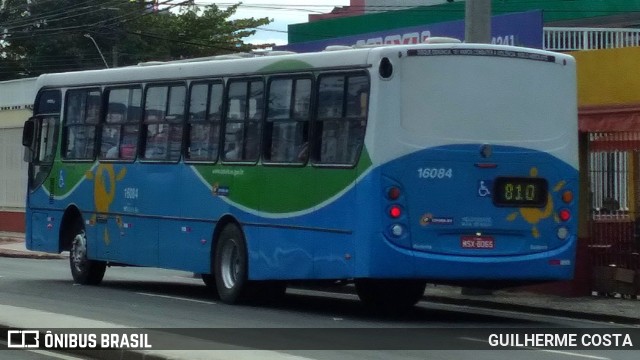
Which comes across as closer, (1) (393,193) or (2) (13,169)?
(1) (393,193)

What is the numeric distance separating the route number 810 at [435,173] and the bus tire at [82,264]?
822 cm

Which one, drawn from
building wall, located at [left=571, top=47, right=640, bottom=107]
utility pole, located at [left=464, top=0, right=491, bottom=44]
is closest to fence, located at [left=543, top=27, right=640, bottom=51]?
building wall, located at [left=571, top=47, right=640, bottom=107]

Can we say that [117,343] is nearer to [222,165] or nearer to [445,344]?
[445,344]

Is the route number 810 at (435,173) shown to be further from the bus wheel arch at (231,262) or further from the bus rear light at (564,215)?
the bus wheel arch at (231,262)

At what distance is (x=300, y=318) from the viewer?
16812 millimetres

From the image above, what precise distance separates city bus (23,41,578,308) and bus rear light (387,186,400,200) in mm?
12

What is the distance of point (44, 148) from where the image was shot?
23.4m

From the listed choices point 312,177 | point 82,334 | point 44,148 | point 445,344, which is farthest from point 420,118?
point 44,148

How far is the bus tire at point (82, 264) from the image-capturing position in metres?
22.2

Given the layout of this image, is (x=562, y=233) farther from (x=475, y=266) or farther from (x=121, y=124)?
(x=121, y=124)

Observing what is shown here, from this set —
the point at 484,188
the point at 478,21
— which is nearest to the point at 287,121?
the point at 484,188

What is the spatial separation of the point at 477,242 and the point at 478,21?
514 centimetres

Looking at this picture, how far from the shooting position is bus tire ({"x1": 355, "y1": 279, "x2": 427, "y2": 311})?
18219mm

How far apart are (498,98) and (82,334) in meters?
5.95
